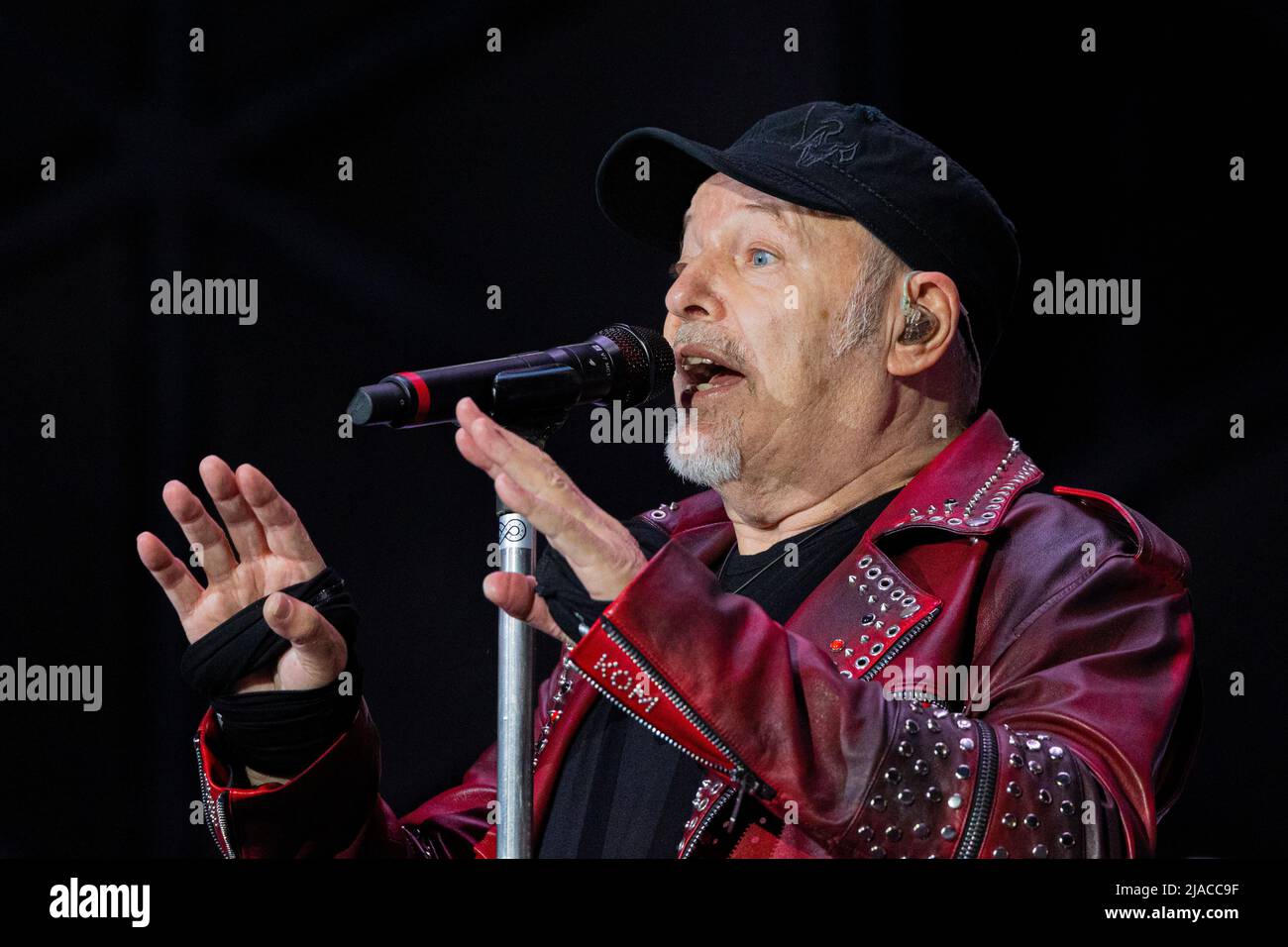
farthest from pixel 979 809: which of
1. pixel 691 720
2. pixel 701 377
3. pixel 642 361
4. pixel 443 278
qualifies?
pixel 443 278

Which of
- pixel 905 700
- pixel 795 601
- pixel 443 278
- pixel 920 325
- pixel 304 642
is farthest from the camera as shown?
pixel 443 278

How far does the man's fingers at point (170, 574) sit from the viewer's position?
191 cm

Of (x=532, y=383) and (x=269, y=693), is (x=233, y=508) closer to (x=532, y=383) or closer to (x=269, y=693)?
(x=269, y=693)

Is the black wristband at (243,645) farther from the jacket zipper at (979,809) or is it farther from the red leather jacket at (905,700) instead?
the jacket zipper at (979,809)

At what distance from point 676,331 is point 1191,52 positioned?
95 cm

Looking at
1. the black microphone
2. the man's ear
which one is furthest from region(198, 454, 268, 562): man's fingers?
the man's ear

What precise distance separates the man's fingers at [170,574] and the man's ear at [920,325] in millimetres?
939

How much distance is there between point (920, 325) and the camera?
85.4 inches

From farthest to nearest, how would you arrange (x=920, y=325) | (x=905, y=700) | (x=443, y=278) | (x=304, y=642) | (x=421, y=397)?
1. (x=443, y=278)
2. (x=920, y=325)
3. (x=304, y=642)
4. (x=905, y=700)
5. (x=421, y=397)

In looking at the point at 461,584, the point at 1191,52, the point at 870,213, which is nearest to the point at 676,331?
the point at 870,213

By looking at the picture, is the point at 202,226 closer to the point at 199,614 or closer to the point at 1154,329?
the point at 199,614

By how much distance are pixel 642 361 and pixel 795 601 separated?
0.44 meters

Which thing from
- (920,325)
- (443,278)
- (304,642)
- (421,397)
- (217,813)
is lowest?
(217,813)

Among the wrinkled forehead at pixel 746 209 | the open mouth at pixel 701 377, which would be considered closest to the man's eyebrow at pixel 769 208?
→ the wrinkled forehead at pixel 746 209
